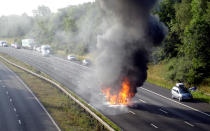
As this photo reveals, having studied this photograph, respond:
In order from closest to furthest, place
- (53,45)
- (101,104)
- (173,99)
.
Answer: (101,104)
(173,99)
(53,45)

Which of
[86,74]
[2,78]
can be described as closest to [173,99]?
[86,74]

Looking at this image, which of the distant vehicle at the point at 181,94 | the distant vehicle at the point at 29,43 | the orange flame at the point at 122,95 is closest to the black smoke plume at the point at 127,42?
the orange flame at the point at 122,95

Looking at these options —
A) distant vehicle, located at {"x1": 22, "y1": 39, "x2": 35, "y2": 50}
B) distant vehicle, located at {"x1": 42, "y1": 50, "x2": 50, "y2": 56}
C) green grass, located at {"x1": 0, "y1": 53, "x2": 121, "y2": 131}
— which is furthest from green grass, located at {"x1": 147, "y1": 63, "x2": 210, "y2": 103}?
distant vehicle, located at {"x1": 22, "y1": 39, "x2": 35, "y2": 50}

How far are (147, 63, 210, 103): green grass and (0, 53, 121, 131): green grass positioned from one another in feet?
54.8

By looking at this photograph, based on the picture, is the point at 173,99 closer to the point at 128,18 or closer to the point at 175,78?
the point at 175,78

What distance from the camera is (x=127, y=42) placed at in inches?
1148

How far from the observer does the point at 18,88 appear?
42.0 m

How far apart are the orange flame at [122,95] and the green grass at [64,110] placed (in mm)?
3390

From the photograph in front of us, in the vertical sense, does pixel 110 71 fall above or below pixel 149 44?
below

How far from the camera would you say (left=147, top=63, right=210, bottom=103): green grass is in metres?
36.8

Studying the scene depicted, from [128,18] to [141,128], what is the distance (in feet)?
39.0

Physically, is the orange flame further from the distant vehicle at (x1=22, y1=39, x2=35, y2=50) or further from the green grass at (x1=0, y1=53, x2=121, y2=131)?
the distant vehicle at (x1=22, y1=39, x2=35, y2=50)

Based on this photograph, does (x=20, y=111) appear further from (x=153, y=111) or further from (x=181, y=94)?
(x=181, y=94)

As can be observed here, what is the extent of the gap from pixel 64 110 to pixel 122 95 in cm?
702
